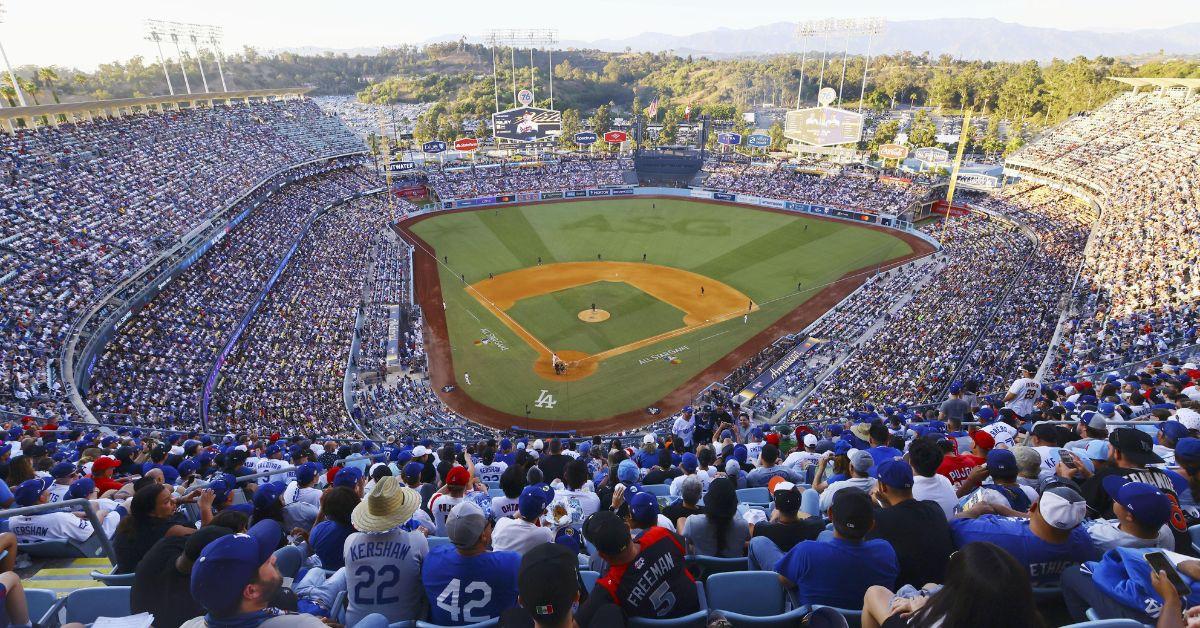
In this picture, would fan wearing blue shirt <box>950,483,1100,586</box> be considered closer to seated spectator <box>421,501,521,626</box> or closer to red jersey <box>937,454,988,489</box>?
red jersey <box>937,454,988,489</box>

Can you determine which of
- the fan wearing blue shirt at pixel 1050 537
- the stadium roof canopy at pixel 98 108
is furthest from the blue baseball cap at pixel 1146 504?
the stadium roof canopy at pixel 98 108

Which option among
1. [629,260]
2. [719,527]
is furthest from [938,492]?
[629,260]

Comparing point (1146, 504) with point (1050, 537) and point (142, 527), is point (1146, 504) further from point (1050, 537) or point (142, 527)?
point (142, 527)

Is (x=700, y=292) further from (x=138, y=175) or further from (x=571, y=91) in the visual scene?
(x=571, y=91)

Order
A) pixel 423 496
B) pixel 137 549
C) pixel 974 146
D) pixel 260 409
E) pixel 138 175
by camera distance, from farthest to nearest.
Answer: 1. pixel 974 146
2. pixel 138 175
3. pixel 260 409
4. pixel 423 496
5. pixel 137 549

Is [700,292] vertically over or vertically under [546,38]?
under

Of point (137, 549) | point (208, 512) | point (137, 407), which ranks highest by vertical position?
point (137, 549)

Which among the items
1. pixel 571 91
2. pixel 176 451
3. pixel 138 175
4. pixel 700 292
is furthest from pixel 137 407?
pixel 571 91

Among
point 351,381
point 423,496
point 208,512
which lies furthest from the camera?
point 351,381
